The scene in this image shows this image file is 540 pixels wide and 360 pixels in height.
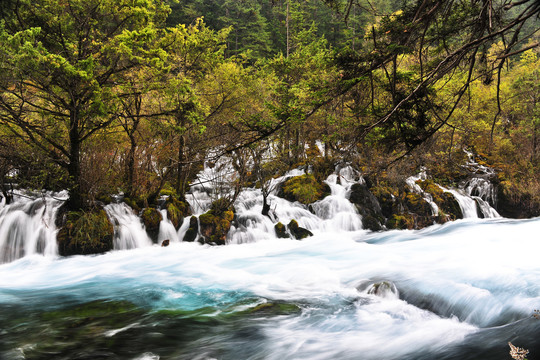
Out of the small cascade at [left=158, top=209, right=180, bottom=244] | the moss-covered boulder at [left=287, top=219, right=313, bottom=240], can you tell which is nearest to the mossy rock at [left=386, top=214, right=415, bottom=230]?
the moss-covered boulder at [left=287, top=219, right=313, bottom=240]

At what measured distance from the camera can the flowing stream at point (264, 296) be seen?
14.9 ft

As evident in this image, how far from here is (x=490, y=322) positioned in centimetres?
499

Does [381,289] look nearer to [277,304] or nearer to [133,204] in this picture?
[277,304]

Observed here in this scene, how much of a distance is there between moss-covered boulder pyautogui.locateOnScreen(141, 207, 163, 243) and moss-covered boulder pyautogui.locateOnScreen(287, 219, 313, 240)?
16.9 feet

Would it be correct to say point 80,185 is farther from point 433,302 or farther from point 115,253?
point 433,302

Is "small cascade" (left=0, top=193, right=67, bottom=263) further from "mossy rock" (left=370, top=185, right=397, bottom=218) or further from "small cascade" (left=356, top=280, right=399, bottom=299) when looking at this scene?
"mossy rock" (left=370, top=185, right=397, bottom=218)

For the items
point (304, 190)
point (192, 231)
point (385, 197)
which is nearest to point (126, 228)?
point (192, 231)

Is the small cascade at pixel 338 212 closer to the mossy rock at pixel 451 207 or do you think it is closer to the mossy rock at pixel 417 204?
the mossy rock at pixel 417 204

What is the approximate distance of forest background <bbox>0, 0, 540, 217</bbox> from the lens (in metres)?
2.81

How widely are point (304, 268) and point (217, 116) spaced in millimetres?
7607

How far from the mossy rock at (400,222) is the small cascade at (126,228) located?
10.4 m

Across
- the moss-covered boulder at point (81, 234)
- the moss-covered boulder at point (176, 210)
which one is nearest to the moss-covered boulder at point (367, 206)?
the moss-covered boulder at point (176, 210)

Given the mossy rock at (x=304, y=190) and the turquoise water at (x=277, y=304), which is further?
the mossy rock at (x=304, y=190)

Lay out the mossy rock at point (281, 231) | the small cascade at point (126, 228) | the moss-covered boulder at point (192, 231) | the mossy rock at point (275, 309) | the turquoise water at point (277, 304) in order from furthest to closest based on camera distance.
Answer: the mossy rock at point (281, 231), the moss-covered boulder at point (192, 231), the small cascade at point (126, 228), the mossy rock at point (275, 309), the turquoise water at point (277, 304)
